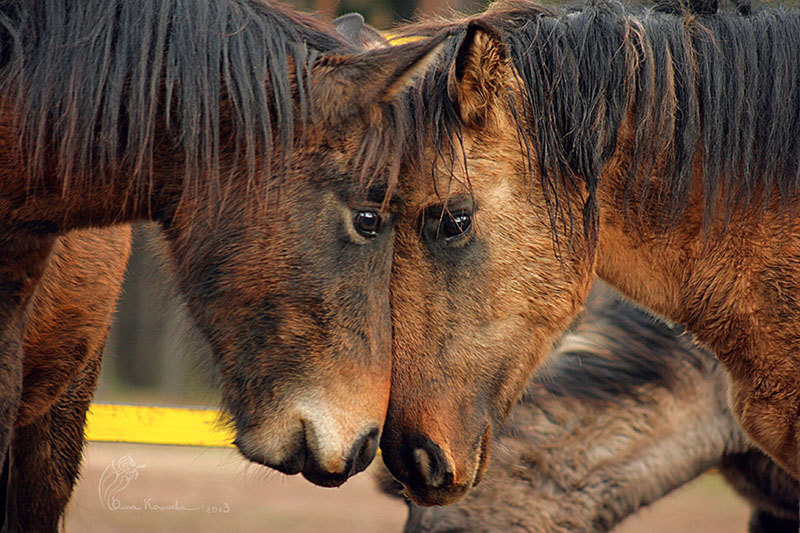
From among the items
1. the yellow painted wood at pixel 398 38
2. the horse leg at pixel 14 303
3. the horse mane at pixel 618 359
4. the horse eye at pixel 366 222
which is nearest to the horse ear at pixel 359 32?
the yellow painted wood at pixel 398 38

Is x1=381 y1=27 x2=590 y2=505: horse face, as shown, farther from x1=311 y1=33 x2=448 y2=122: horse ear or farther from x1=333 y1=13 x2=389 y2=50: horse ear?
x1=333 y1=13 x2=389 y2=50: horse ear

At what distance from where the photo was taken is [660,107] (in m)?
2.82

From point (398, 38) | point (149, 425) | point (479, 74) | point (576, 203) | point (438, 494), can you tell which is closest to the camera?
point (479, 74)

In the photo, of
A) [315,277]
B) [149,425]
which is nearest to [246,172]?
[315,277]

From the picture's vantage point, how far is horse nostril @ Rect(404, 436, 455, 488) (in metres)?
2.66

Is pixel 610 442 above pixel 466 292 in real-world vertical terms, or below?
below

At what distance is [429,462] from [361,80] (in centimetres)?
112

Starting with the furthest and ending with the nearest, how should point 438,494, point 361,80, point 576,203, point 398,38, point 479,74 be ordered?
point 398,38
point 576,203
point 438,494
point 479,74
point 361,80

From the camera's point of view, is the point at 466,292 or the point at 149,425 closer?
the point at 466,292

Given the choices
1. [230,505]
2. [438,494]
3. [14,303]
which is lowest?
[230,505]

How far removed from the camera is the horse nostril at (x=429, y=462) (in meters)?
2.66

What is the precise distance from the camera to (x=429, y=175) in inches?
104

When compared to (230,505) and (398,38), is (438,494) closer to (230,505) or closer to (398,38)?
(398,38)

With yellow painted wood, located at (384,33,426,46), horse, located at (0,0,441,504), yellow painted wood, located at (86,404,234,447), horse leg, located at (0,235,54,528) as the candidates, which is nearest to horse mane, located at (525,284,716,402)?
yellow painted wood, located at (384,33,426,46)
